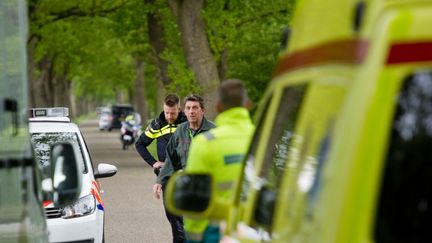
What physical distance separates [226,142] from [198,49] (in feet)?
76.1

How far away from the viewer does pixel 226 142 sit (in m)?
6.70

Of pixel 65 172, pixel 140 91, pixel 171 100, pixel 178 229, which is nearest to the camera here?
pixel 65 172

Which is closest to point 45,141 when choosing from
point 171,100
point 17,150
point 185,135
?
point 171,100

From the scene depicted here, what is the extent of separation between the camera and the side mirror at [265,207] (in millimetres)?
4246

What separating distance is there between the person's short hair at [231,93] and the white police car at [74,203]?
4.00 metres

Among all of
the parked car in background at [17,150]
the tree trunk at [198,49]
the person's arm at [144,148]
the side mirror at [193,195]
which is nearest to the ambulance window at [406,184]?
the parked car in background at [17,150]

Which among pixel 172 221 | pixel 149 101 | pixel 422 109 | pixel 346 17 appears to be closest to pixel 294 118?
pixel 346 17

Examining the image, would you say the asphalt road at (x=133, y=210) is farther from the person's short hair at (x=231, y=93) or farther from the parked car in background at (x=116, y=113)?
the parked car in background at (x=116, y=113)

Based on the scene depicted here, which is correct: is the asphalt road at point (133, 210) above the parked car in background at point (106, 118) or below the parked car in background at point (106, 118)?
above

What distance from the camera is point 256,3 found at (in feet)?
120

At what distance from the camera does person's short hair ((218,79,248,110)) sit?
656cm

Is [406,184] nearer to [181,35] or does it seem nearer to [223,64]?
[181,35]

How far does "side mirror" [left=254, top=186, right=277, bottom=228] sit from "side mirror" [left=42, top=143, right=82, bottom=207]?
797mm

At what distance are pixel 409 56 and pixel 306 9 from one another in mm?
1335
